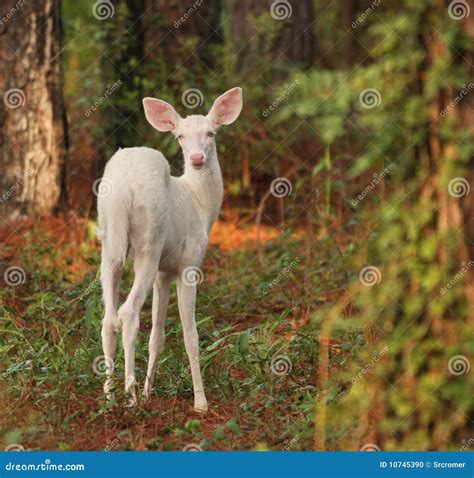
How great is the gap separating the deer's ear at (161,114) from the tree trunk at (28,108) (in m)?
3.36

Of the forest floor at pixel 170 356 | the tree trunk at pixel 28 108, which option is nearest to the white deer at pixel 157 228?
the forest floor at pixel 170 356

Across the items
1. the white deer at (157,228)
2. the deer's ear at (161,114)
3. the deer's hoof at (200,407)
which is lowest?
the deer's hoof at (200,407)

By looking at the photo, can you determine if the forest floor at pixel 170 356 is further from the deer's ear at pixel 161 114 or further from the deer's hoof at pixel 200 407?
the deer's ear at pixel 161 114

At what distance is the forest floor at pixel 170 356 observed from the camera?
18.1ft

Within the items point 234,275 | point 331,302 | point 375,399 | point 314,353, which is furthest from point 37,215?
point 375,399

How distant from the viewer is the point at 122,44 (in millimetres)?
11359

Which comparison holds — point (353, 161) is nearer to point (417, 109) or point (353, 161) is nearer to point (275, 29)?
point (275, 29)

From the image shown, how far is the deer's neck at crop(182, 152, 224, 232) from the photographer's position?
21.7 ft

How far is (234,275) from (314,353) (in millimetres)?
2333

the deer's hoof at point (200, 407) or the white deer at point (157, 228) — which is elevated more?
the white deer at point (157, 228)

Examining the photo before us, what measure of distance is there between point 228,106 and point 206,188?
0.62 meters

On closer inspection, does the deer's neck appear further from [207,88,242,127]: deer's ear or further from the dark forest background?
the dark forest background

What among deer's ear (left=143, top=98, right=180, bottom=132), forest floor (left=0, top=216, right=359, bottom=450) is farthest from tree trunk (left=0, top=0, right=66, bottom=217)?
deer's ear (left=143, top=98, right=180, bottom=132)

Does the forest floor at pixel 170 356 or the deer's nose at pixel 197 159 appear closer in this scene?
the forest floor at pixel 170 356
